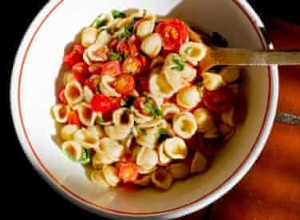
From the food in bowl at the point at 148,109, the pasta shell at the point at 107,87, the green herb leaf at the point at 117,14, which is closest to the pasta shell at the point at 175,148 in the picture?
the food in bowl at the point at 148,109

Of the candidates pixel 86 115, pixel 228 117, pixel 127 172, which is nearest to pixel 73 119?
pixel 86 115

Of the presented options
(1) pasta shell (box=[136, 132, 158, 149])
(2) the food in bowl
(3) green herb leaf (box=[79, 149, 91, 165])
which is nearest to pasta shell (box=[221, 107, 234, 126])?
(2) the food in bowl

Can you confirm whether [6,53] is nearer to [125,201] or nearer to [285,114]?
[125,201]

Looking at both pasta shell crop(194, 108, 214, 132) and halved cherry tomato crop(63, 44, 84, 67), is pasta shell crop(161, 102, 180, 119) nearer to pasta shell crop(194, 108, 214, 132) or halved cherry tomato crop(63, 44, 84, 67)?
pasta shell crop(194, 108, 214, 132)

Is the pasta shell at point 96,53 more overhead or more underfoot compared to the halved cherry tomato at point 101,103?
more overhead

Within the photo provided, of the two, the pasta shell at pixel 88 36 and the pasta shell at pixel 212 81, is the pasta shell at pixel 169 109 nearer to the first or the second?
the pasta shell at pixel 212 81

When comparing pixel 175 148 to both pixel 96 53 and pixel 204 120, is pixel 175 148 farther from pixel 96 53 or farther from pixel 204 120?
pixel 96 53
